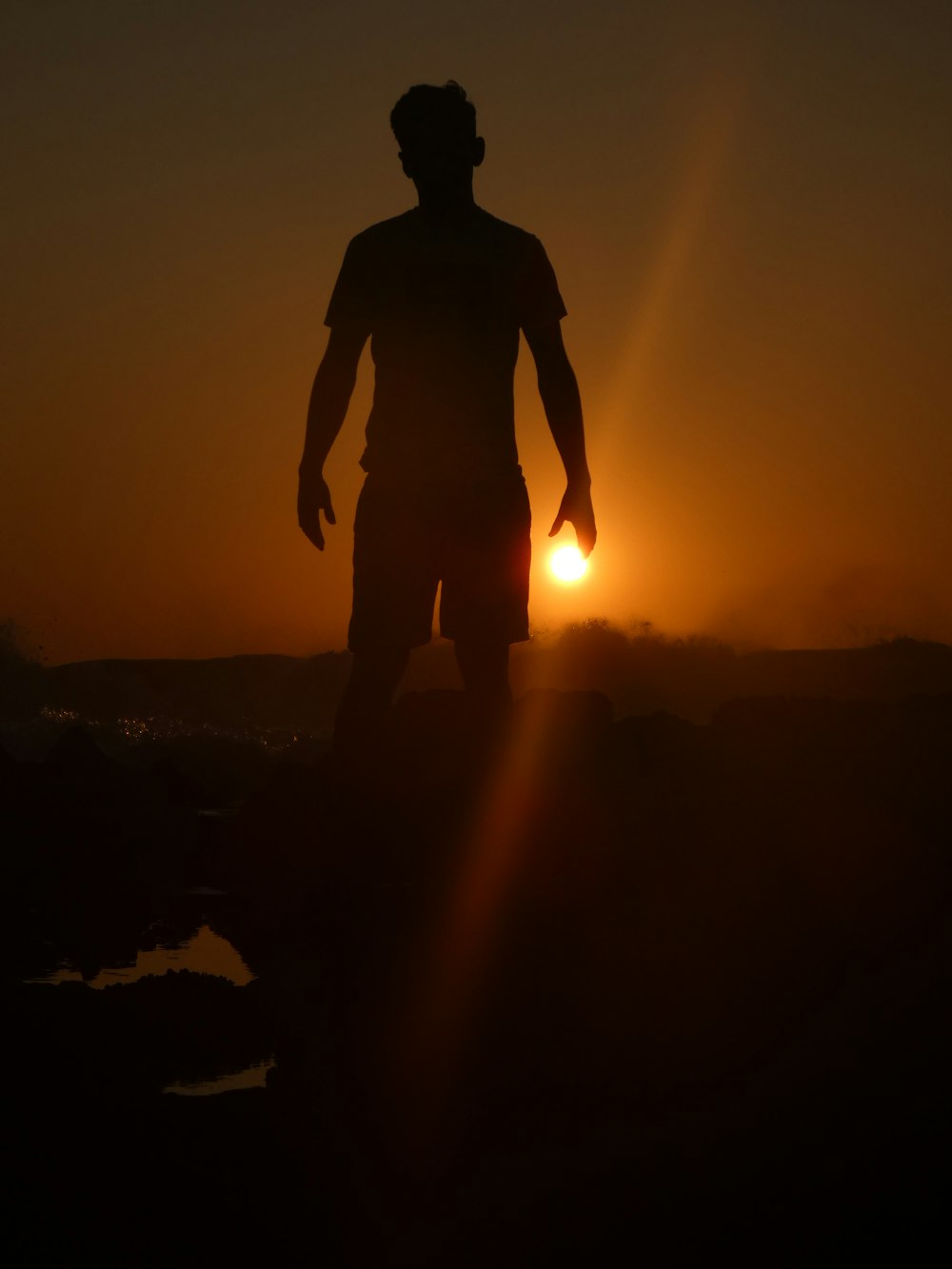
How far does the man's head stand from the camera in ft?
24.0

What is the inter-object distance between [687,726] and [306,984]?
409 cm

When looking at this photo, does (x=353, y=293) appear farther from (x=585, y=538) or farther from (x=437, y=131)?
(x=585, y=538)

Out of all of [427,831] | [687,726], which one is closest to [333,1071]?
[427,831]

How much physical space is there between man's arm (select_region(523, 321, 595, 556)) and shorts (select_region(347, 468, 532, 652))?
315 mm

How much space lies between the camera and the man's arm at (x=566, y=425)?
7762mm

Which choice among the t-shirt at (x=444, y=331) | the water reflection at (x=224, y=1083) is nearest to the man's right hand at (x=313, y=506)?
the t-shirt at (x=444, y=331)

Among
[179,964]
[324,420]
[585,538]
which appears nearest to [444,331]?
[324,420]

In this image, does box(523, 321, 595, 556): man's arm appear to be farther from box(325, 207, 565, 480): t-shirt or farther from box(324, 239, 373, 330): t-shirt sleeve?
box(324, 239, 373, 330): t-shirt sleeve

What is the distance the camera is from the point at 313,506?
25.7 ft

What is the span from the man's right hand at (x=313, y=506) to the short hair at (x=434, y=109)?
5.45ft

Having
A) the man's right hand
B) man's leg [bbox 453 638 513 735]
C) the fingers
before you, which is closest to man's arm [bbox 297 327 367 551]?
the man's right hand

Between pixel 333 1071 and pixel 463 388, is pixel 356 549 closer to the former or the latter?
pixel 463 388

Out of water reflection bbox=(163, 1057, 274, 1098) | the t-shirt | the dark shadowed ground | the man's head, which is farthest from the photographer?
the t-shirt

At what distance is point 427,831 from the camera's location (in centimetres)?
786
